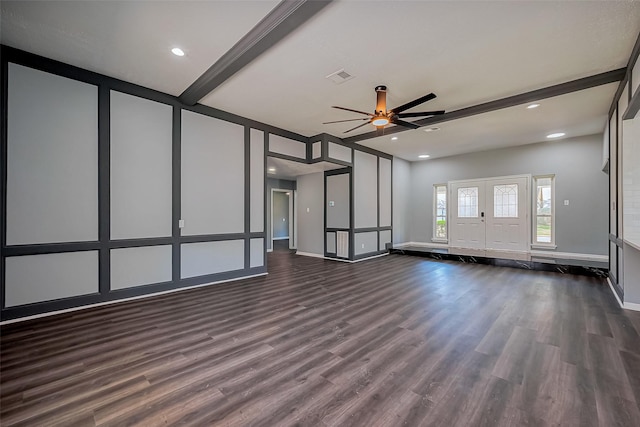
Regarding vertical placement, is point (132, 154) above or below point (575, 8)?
below

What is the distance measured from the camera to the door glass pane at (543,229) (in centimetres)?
664

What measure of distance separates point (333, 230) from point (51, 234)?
520 centimetres

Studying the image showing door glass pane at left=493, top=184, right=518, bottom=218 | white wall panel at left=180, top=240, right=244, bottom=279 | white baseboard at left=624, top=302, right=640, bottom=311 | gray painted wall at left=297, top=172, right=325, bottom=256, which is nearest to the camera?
white baseboard at left=624, top=302, right=640, bottom=311

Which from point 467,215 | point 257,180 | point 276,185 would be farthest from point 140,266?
point 467,215

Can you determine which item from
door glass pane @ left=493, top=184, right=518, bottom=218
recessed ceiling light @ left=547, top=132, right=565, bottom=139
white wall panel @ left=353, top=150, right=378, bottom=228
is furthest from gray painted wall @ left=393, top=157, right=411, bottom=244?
recessed ceiling light @ left=547, top=132, right=565, bottom=139

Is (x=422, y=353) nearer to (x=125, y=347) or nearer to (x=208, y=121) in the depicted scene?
(x=125, y=347)

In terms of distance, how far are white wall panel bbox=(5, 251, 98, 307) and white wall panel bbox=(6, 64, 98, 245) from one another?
22 cm

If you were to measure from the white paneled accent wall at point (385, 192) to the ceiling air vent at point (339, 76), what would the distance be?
14.1 feet

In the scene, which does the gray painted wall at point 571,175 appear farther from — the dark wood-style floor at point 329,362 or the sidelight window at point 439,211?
the dark wood-style floor at point 329,362

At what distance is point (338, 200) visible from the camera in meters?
6.88

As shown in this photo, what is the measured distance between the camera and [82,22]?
2568mm

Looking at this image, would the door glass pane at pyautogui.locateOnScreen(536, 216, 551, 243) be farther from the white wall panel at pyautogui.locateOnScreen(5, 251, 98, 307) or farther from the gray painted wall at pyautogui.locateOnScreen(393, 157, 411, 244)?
the white wall panel at pyautogui.locateOnScreen(5, 251, 98, 307)

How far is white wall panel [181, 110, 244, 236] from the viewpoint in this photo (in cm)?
427

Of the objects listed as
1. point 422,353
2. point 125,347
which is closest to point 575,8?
point 422,353
